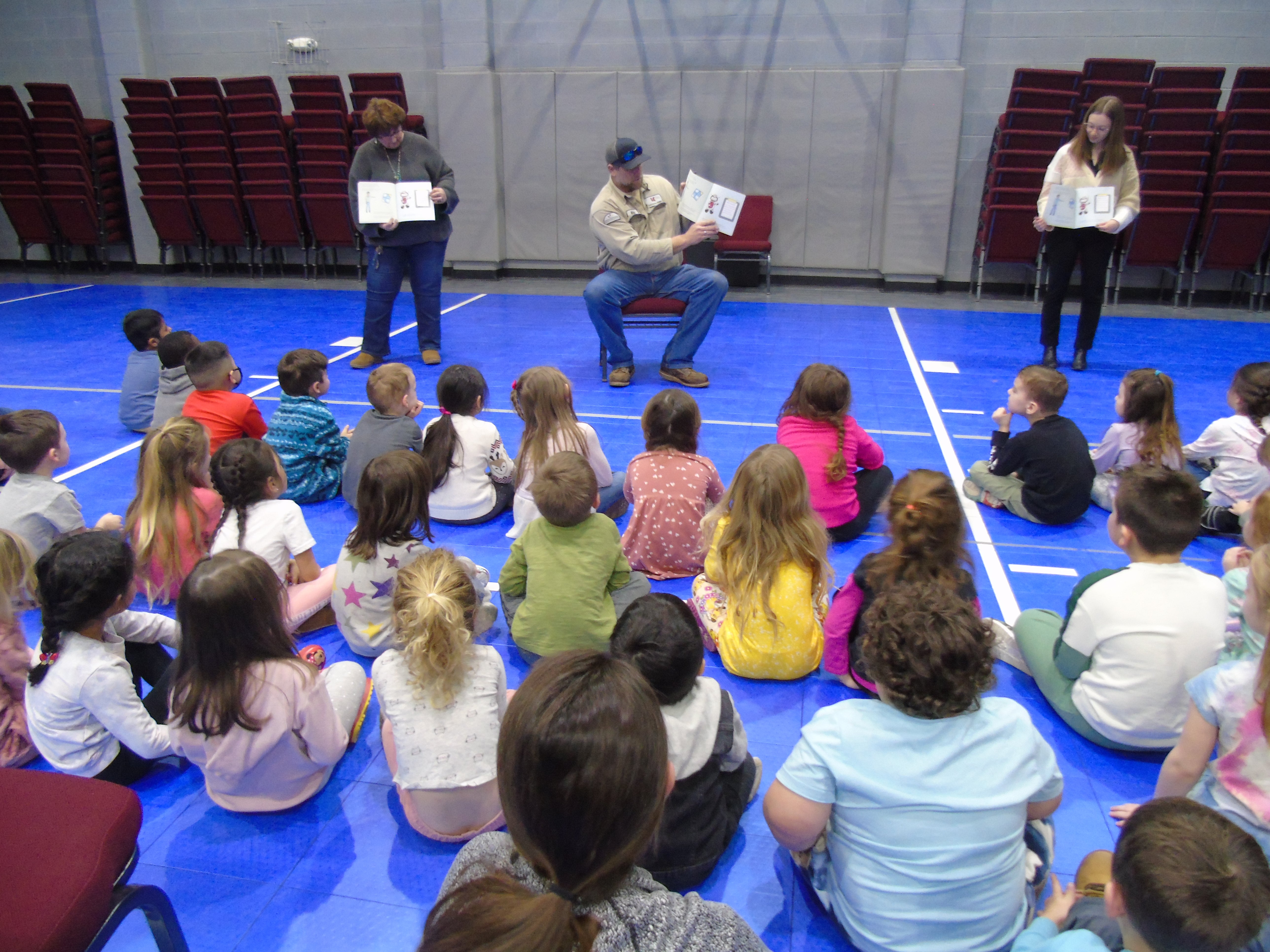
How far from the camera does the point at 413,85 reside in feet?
31.5

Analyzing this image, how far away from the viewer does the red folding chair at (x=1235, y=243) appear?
7.59m

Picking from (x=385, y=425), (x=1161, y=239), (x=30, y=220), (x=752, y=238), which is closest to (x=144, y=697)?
(x=385, y=425)

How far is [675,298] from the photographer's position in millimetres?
5789

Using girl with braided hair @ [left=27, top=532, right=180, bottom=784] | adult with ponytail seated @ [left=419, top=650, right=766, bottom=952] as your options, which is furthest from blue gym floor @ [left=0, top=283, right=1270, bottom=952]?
adult with ponytail seated @ [left=419, top=650, right=766, bottom=952]

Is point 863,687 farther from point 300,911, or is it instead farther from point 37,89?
point 37,89

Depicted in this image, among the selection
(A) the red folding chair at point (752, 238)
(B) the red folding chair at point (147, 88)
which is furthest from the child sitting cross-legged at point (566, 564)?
(B) the red folding chair at point (147, 88)

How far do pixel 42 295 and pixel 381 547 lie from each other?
27.8ft

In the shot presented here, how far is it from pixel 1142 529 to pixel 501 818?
1720 mm

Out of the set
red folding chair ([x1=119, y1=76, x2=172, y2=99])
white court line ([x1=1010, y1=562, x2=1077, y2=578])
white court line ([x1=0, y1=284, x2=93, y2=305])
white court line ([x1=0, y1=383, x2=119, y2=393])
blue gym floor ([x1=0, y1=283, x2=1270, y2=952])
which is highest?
red folding chair ([x1=119, y1=76, x2=172, y2=99])

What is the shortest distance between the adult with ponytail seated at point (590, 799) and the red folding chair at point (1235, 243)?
343 inches

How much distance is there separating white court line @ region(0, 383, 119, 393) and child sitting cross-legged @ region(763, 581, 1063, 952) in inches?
217

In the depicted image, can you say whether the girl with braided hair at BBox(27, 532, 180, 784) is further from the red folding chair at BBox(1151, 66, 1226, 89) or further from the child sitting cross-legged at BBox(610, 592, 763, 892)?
the red folding chair at BBox(1151, 66, 1226, 89)

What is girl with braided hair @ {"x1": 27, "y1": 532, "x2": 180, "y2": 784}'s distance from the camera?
1935 millimetres

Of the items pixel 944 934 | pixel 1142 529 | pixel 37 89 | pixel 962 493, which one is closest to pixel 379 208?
pixel 962 493
